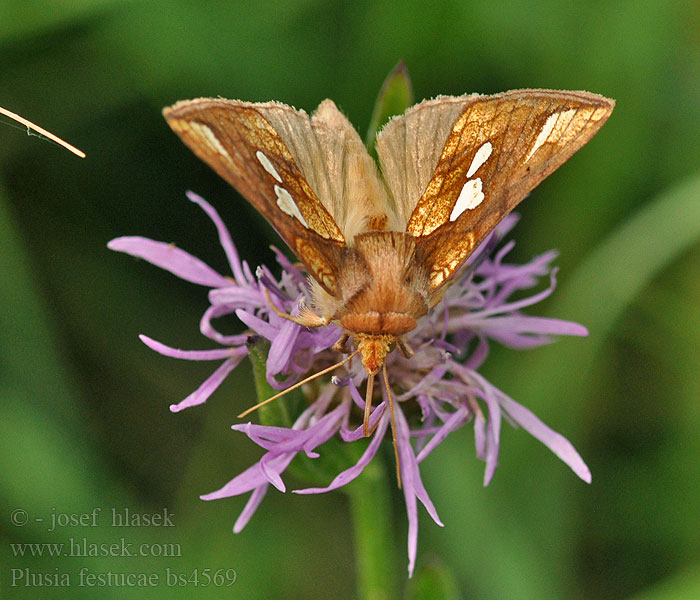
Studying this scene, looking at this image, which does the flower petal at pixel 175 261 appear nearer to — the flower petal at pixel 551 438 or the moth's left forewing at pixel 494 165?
the moth's left forewing at pixel 494 165

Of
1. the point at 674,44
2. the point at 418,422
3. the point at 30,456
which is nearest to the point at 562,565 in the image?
the point at 418,422

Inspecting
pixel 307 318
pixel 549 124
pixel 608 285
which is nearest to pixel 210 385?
pixel 307 318

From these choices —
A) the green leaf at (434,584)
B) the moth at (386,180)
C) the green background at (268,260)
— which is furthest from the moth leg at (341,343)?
the green background at (268,260)

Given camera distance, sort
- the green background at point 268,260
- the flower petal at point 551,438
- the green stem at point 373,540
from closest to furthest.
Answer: the flower petal at point 551,438 < the green stem at point 373,540 < the green background at point 268,260

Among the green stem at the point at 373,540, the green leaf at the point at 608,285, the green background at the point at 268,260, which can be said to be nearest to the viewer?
the green stem at the point at 373,540

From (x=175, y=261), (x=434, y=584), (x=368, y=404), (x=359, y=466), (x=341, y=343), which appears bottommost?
(x=434, y=584)

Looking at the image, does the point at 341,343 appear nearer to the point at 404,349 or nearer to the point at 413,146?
the point at 404,349
